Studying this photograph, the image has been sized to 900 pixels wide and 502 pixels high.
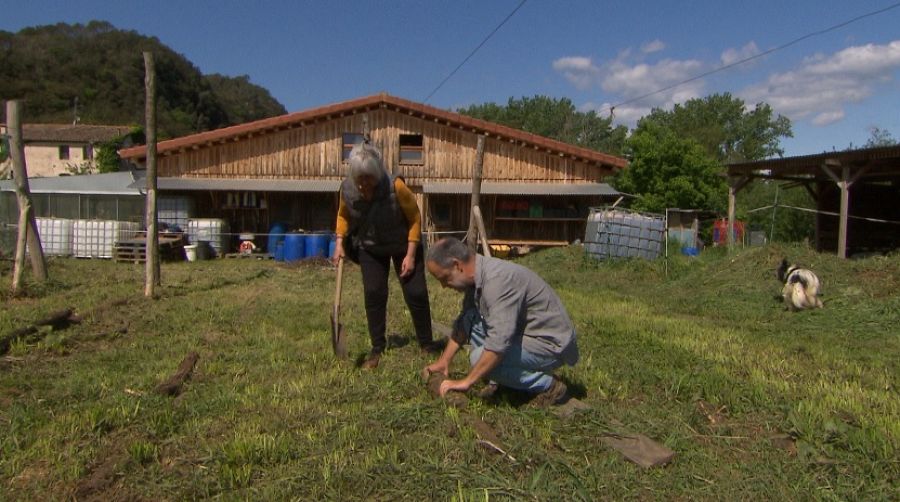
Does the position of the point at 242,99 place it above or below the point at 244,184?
above

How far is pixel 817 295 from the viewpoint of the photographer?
31.2ft

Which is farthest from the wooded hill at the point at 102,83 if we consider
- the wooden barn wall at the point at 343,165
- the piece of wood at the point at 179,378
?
the piece of wood at the point at 179,378

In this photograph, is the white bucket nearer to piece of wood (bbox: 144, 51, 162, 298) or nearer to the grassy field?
piece of wood (bbox: 144, 51, 162, 298)

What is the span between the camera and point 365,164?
16.9ft

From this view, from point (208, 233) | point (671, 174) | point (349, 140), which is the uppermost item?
point (671, 174)

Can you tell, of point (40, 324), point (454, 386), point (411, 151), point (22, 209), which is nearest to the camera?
point (454, 386)

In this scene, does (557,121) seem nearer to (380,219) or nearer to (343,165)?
(343,165)

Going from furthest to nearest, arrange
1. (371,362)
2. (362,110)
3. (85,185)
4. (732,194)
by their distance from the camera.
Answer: (85,185), (362,110), (732,194), (371,362)

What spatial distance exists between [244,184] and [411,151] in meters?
5.28

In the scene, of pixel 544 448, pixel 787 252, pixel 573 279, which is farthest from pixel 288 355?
pixel 787 252

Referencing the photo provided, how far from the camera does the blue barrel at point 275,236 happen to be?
19.5 m

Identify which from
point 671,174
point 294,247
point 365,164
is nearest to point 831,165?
point 365,164

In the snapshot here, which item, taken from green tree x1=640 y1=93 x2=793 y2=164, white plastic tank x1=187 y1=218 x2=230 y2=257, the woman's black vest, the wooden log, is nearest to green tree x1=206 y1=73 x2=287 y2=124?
green tree x1=640 y1=93 x2=793 y2=164

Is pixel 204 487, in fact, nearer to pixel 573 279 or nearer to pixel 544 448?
pixel 544 448
